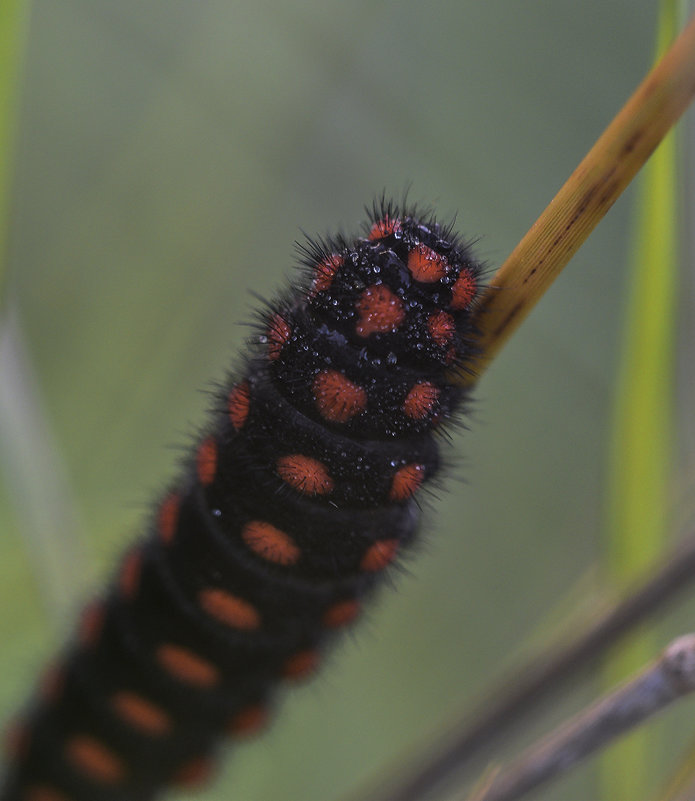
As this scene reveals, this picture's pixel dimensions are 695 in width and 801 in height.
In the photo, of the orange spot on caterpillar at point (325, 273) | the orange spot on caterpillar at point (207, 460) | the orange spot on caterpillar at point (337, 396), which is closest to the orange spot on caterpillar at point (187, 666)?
the orange spot on caterpillar at point (207, 460)

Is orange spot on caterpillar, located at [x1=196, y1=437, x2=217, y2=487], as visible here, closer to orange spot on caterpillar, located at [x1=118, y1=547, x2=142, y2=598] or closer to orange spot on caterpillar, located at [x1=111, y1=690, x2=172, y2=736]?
orange spot on caterpillar, located at [x1=118, y1=547, x2=142, y2=598]

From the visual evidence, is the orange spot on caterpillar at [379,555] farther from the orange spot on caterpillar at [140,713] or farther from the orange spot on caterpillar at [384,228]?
the orange spot on caterpillar at [140,713]

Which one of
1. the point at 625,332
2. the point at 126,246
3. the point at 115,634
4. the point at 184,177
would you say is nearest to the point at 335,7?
the point at 184,177

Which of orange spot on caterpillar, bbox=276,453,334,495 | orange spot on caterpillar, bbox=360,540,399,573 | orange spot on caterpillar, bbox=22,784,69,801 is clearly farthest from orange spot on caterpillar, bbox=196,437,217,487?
orange spot on caterpillar, bbox=22,784,69,801

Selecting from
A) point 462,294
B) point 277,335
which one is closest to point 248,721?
point 277,335

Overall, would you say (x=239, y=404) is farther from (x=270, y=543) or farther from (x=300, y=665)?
(x=300, y=665)

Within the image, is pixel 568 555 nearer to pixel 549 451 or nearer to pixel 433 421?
pixel 549 451
